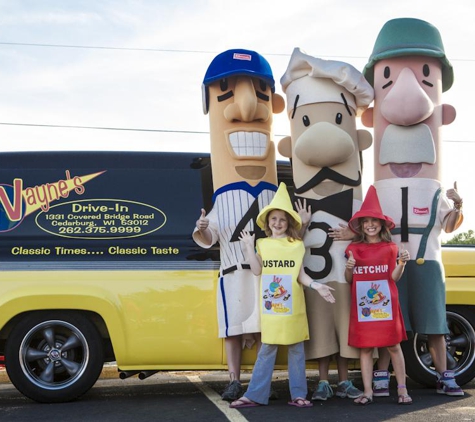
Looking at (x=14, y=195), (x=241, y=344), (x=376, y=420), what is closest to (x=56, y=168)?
(x=14, y=195)

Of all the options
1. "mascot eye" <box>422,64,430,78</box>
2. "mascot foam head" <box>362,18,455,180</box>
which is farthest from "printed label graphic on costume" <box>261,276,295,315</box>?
"mascot eye" <box>422,64,430,78</box>

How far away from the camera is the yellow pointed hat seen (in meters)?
5.52

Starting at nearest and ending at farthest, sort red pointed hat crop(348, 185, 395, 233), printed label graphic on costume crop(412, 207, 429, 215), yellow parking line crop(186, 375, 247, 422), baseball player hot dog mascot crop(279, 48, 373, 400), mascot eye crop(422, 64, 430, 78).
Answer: yellow parking line crop(186, 375, 247, 422) < red pointed hat crop(348, 185, 395, 233) < baseball player hot dog mascot crop(279, 48, 373, 400) < printed label graphic on costume crop(412, 207, 429, 215) < mascot eye crop(422, 64, 430, 78)

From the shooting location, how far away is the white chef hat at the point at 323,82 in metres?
5.91

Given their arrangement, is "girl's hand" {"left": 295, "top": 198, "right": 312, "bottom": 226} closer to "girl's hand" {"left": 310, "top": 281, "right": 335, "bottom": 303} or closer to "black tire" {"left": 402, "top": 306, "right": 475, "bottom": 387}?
"girl's hand" {"left": 310, "top": 281, "right": 335, "bottom": 303}

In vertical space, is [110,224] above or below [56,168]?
below

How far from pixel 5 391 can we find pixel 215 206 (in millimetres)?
2897

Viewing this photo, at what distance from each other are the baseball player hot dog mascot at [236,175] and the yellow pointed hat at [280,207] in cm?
18

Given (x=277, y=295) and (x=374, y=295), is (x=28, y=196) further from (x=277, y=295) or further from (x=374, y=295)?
(x=374, y=295)

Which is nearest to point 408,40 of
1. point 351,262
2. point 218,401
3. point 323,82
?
point 323,82

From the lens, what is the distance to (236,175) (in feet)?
19.5

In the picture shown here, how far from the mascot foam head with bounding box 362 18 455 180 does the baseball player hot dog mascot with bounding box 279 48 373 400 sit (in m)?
0.18

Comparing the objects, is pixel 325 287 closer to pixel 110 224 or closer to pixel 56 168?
pixel 110 224

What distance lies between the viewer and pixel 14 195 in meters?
5.88
